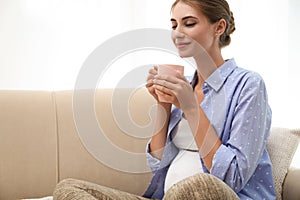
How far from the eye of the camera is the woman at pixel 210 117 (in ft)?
4.17

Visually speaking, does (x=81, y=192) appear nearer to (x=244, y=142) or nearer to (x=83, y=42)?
(x=244, y=142)

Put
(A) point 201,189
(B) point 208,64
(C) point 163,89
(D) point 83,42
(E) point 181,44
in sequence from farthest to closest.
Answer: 1. (D) point 83,42
2. (B) point 208,64
3. (E) point 181,44
4. (C) point 163,89
5. (A) point 201,189

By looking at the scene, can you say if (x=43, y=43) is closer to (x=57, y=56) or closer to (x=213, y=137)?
(x=57, y=56)

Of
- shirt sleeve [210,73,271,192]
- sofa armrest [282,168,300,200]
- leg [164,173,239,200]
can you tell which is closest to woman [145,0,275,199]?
shirt sleeve [210,73,271,192]

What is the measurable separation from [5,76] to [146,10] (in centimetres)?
92

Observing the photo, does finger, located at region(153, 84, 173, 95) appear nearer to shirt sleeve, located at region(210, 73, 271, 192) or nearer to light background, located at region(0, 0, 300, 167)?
shirt sleeve, located at region(210, 73, 271, 192)

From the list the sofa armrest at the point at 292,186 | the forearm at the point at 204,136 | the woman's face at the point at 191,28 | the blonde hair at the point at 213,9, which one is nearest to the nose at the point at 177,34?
the woman's face at the point at 191,28

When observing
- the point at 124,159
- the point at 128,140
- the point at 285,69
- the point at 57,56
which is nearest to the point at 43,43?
the point at 57,56

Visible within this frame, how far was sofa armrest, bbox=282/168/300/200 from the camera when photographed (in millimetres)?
1458

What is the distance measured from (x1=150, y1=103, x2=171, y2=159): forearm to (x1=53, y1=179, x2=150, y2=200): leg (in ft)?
0.77

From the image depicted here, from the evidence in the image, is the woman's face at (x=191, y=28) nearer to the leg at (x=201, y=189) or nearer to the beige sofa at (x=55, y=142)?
the beige sofa at (x=55, y=142)

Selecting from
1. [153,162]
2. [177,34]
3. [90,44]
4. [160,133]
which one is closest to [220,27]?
[177,34]

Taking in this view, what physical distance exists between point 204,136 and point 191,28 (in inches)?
14.0

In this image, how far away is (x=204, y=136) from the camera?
1305 millimetres
